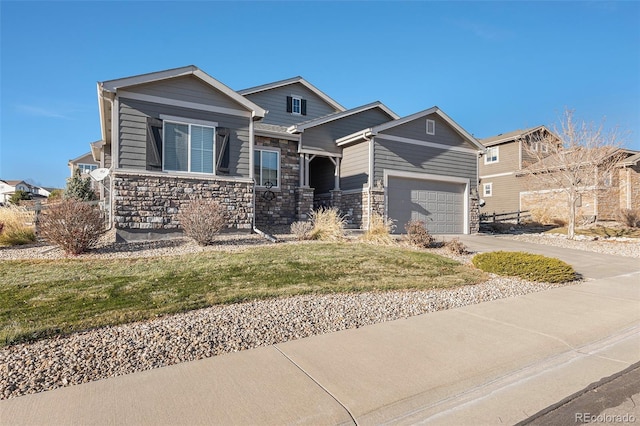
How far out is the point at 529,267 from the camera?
334 inches

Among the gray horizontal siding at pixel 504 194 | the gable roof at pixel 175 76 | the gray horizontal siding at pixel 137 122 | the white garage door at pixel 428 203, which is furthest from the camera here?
the gray horizontal siding at pixel 504 194

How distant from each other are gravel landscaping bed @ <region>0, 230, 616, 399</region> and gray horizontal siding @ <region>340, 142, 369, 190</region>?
9714 mm

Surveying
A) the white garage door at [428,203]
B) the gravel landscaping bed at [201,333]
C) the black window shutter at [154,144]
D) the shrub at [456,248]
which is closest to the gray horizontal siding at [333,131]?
the white garage door at [428,203]

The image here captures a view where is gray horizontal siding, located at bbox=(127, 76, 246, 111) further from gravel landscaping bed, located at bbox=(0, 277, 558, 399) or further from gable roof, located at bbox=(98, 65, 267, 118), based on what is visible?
gravel landscaping bed, located at bbox=(0, 277, 558, 399)

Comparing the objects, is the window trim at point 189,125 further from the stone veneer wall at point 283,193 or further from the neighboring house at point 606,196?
the neighboring house at point 606,196

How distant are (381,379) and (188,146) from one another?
10.9 meters

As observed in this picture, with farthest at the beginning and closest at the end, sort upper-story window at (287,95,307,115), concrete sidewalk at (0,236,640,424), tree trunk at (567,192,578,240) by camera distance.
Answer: upper-story window at (287,95,307,115) < tree trunk at (567,192,578,240) < concrete sidewalk at (0,236,640,424)

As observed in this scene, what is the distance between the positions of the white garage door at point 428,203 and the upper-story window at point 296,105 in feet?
23.6

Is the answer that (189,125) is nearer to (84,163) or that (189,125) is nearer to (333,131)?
(333,131)

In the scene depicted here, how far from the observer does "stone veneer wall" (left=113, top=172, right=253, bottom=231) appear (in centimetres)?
1160

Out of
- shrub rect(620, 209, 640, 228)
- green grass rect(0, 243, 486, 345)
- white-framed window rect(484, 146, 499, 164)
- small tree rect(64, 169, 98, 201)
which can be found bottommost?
green grass rect(0, 243, 486, 345)

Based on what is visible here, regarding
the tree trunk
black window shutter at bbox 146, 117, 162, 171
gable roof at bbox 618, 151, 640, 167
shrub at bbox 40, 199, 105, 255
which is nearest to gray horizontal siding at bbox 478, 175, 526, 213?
gable roof at bbox 618, 151, 640, 167

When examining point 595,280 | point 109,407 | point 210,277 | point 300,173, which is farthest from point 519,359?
point 300,173

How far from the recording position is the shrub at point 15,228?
10.8 m
